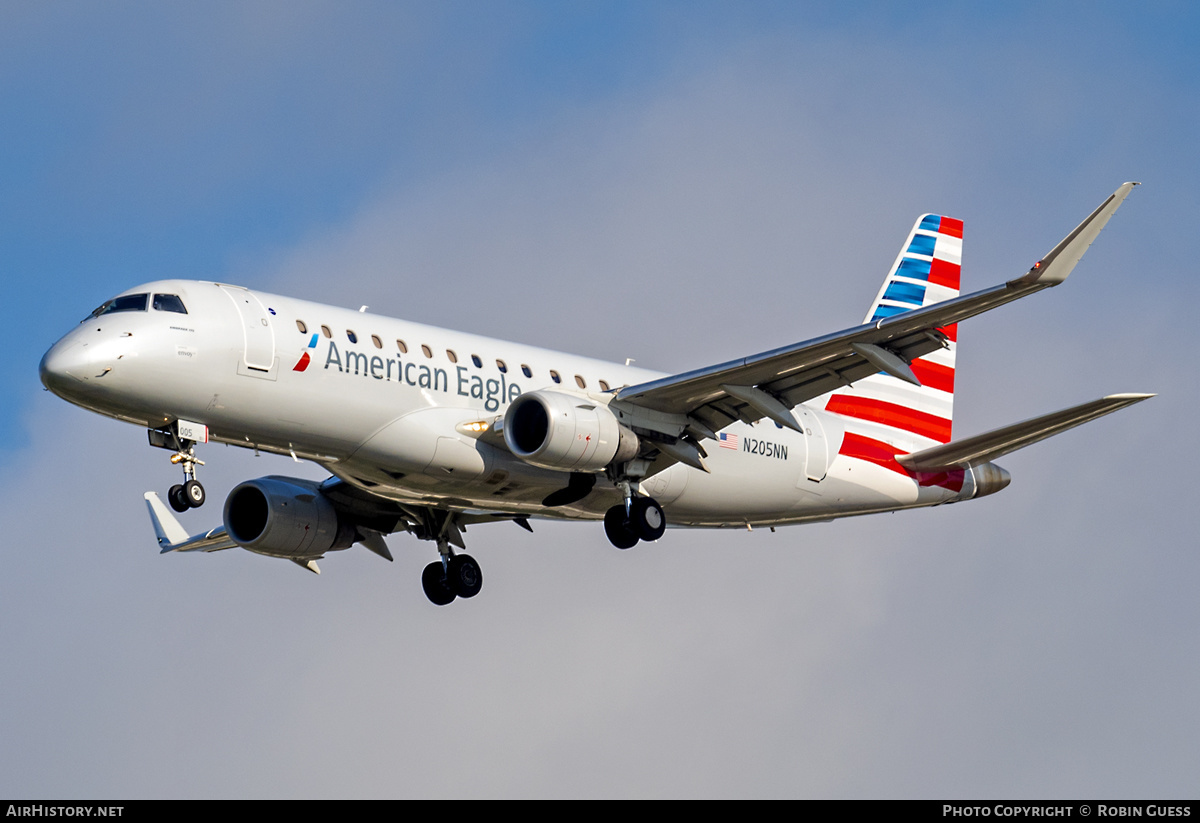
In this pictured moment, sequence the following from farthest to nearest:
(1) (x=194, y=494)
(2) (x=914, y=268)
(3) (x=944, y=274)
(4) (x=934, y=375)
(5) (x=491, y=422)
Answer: (3) (x=944, y=274)
(2) (x=914, y=268)
(4) (x=934, y=375)
(5) (x=491, y=422)
(1) (x=194, y=494)

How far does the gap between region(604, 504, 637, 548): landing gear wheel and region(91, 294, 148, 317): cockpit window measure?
10.7m

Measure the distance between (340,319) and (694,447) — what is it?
8.16 metres

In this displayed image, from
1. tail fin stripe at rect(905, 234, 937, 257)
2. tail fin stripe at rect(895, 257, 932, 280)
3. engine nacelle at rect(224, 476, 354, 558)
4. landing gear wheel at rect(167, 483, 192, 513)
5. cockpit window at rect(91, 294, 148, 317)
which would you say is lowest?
landing gear wheel at rect(167, 483, 192, 513)

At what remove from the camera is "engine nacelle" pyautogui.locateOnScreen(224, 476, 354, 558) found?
38000mm

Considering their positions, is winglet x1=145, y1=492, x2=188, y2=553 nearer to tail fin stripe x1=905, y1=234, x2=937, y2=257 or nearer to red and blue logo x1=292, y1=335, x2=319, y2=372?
red and blue logo x1=292, y1=335, x2=319, y2=372

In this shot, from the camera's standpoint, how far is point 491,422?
112ft

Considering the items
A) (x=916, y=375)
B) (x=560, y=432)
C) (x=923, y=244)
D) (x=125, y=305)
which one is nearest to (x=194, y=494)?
(x=125, y=305)

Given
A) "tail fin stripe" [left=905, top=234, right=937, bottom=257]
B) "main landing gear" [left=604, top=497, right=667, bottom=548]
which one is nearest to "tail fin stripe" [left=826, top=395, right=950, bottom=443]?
"tail fin stripe" [left=905, top=234, right=937, bottom=257]

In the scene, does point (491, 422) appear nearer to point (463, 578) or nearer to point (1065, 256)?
point (463, 578)

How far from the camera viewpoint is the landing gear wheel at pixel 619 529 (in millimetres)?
35375

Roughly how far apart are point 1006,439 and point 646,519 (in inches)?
324

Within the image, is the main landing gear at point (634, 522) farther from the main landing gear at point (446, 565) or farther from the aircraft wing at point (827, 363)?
the main landing gear at point (446, 565)

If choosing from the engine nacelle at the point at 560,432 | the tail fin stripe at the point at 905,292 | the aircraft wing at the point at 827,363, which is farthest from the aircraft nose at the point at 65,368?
the tail fin stripe at the point at 905,292

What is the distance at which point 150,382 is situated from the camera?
3050cm
